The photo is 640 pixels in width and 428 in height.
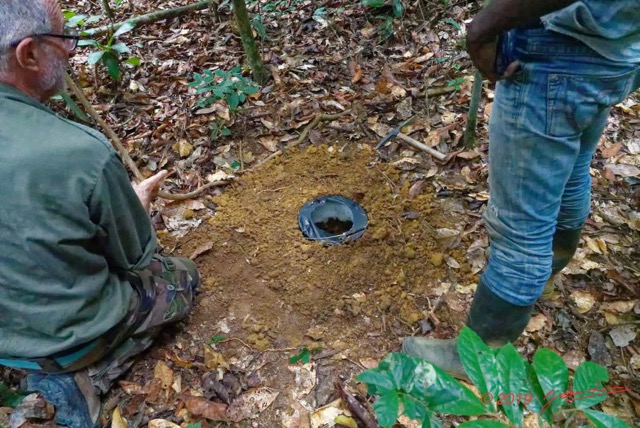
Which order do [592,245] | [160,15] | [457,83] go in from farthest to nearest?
[160,15], [457,83], [592,245]

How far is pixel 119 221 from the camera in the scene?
176 cm

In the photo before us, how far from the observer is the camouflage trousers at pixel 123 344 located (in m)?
1.95

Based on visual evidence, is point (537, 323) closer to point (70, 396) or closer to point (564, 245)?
point (564, 245)

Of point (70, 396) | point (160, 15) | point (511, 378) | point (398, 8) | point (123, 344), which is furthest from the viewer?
point (160, 15)

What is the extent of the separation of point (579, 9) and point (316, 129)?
231 centimetres

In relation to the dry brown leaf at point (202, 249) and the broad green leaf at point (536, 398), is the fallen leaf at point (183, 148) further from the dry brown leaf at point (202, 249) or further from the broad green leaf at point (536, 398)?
the broad green leaf at point (536, 398)

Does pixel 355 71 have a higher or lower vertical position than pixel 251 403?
higher

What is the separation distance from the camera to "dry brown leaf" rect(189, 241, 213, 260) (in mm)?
2623

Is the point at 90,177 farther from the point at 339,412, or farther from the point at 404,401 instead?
the point at 339,412

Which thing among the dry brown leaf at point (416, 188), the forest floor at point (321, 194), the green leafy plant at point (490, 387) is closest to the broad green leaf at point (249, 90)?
the forest floor at point (321, 194)

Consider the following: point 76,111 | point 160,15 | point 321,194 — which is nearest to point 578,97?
point 321,194

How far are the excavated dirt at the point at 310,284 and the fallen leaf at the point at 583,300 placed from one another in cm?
50

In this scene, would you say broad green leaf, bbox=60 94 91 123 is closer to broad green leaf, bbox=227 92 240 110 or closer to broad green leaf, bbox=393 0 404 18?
broad green leaf, bbox=227 92 240 110

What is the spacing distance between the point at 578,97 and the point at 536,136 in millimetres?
146
